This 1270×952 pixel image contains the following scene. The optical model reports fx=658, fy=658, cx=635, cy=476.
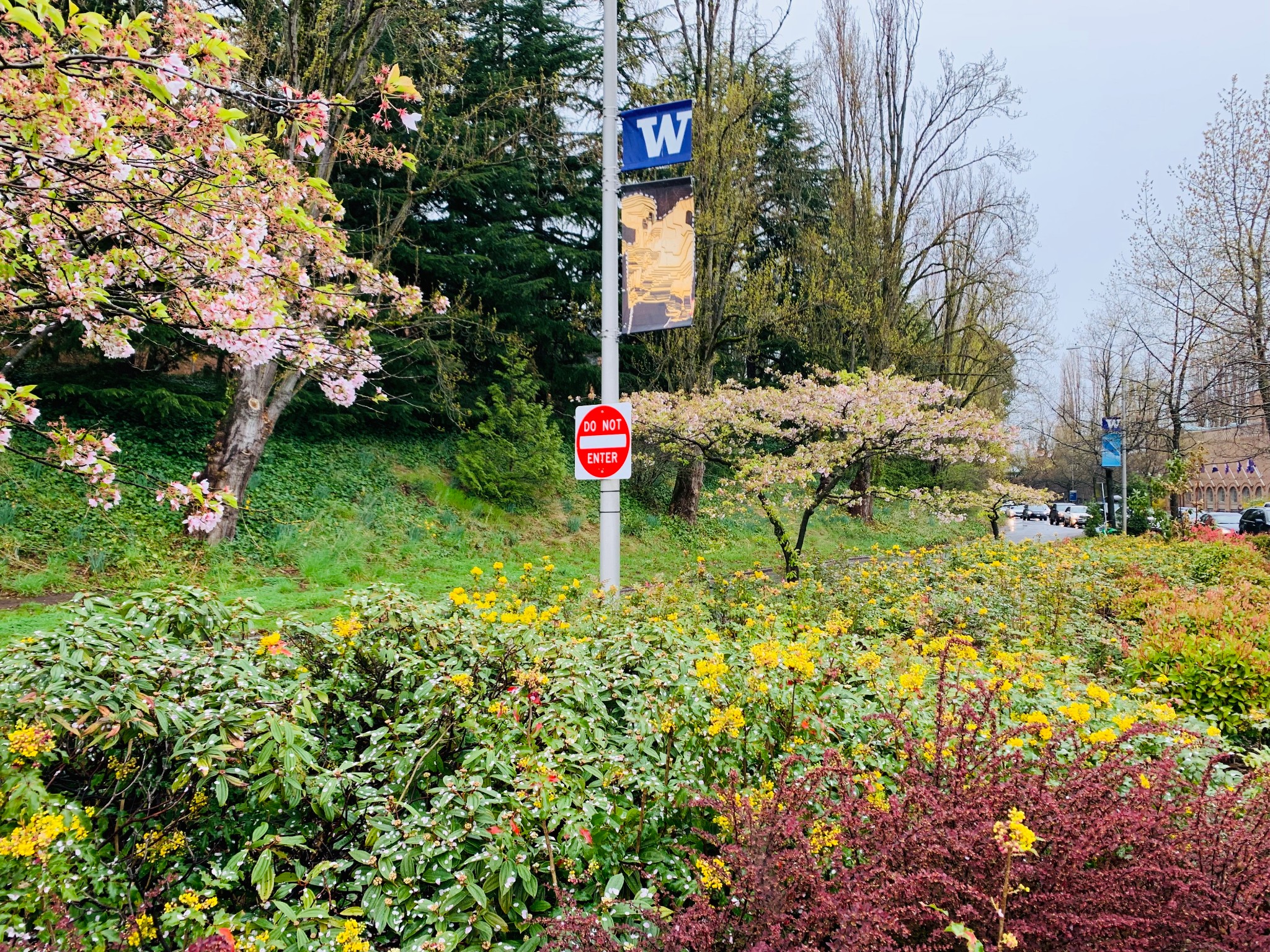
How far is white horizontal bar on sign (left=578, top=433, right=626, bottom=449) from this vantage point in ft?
16.1

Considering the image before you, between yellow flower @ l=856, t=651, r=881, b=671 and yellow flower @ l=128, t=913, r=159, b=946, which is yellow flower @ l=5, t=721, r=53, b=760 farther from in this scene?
yellow flower @ l=856, t=651, r=881, b=671

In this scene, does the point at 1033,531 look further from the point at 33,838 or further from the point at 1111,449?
the point at 33,838

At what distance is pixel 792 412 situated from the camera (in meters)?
8.69

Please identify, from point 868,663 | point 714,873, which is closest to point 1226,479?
point 868,663

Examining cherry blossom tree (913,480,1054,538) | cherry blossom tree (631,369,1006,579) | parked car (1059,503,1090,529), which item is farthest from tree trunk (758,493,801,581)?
parked car (1059,503,1090,529)

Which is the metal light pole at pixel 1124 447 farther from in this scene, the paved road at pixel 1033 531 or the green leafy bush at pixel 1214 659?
the green leafy bush at pixel 1214 659

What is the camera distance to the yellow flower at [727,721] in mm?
2104

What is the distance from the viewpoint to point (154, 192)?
2701 millimetres

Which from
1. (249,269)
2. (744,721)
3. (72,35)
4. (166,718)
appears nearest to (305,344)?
(249,269)

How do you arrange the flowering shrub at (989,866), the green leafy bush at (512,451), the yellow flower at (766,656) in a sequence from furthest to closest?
the green leafy bush at (512,451) → the yellow flower at (766,656) → the flowering shrub at (989,866)

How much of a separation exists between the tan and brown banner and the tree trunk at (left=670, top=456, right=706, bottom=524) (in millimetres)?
9100

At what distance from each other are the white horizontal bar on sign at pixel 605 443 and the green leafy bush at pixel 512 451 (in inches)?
297

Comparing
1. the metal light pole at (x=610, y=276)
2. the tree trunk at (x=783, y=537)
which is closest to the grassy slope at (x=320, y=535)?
the tree trunk at (x=783, y=537)

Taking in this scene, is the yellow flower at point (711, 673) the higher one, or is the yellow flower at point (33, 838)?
the yellow flower at point (711, 673)
